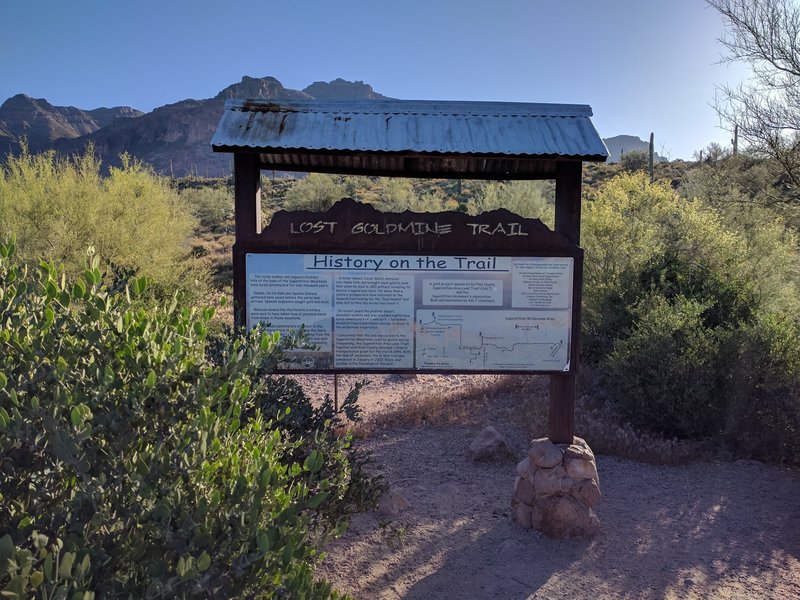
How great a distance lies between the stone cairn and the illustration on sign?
0.67m

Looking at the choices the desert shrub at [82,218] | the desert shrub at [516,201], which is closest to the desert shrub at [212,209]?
the desert shrub at [516,201]

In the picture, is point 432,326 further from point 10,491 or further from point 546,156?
point 10,491

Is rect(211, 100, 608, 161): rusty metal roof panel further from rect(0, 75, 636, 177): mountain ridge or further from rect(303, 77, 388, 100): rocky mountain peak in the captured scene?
rect(303, 77, 388, 100): rocky mountain peak

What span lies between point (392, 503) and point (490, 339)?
1586mm

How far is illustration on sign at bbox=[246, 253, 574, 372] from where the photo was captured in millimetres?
3816

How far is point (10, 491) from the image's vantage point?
1.72 m

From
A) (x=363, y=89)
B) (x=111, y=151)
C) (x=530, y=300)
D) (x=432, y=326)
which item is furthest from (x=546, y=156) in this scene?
(x=363, y=89)

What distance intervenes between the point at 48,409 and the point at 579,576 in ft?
10.8

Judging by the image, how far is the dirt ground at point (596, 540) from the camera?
11.6 ft

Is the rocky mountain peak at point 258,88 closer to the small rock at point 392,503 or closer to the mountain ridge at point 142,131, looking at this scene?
the mountain ridge at point 142,131

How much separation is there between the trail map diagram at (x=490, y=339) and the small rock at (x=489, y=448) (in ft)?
6.08

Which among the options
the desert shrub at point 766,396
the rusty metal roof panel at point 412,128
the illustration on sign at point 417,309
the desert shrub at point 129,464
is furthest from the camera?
the desert shrub at point 766,396

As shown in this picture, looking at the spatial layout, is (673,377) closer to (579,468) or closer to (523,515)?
(579,468)

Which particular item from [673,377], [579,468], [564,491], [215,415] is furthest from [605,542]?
[215,415]
